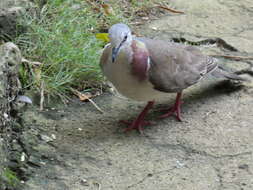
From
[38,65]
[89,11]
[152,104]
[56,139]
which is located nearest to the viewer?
[56,139]

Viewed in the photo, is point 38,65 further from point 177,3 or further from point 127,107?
point 177,3

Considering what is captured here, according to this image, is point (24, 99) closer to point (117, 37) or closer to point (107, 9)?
point (117, 37)

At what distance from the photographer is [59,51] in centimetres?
400

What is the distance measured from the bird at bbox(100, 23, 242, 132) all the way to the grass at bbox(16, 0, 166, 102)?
0.55m


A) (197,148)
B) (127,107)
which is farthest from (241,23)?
(197,148)

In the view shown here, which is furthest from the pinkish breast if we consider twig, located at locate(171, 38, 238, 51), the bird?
twig, located at locate(171, 38, 238, 51)

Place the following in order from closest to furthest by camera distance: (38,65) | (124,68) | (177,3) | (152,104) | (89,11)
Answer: (124,68) < (152,104) < (38,65) < (89,11) < (177,3)

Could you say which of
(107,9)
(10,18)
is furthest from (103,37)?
(10,18)

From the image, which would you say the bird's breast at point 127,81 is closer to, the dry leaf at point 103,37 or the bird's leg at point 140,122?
the bird's leg at point 140,122

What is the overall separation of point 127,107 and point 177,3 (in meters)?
2.01

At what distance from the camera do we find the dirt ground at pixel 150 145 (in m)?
3.05

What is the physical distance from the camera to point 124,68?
3.21 metres

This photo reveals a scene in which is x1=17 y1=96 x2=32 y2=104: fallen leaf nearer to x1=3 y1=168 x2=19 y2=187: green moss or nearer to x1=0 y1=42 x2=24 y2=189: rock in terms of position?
x1=0 y1=42 x2=24 y2=189: rock

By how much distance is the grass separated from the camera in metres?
3.85
